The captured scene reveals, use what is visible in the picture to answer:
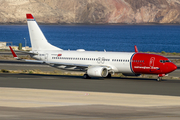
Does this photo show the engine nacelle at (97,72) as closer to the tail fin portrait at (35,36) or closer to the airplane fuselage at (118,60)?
the airplane fuselage at (118,60)

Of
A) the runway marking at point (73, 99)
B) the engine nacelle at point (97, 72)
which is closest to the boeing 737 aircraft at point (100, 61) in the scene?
the engine nacelle at point (97, 72)

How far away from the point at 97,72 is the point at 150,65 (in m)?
6.94

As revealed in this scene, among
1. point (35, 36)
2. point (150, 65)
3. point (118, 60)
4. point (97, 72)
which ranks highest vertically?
point (35, 36)

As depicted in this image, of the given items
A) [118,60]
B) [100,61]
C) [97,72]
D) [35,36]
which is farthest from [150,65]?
[35,36]

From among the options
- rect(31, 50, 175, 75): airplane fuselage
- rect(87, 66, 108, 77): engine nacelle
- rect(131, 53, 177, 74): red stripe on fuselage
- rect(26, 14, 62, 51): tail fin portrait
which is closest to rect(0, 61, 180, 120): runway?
rect(131, 53, 177, 74): red stripe on fuselage

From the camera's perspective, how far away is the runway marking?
94.1 ft

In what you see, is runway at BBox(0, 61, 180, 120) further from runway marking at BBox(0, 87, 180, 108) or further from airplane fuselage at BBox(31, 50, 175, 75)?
airplane fuselage at BBox(31, 50, 175, 75)

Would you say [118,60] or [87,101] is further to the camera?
[118,60]

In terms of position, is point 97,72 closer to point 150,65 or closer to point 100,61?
point 100,61

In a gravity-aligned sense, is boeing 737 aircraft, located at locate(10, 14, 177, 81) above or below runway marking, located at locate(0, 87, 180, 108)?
above

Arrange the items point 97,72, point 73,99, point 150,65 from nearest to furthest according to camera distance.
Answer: point 73,99 → point 150,65 → point 97,72

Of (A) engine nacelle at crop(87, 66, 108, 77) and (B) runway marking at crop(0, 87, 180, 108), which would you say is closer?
(B) runway marking at crop(0, 87, 180, 108)

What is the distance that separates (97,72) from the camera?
48500mm

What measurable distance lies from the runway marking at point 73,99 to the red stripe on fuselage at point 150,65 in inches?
524
